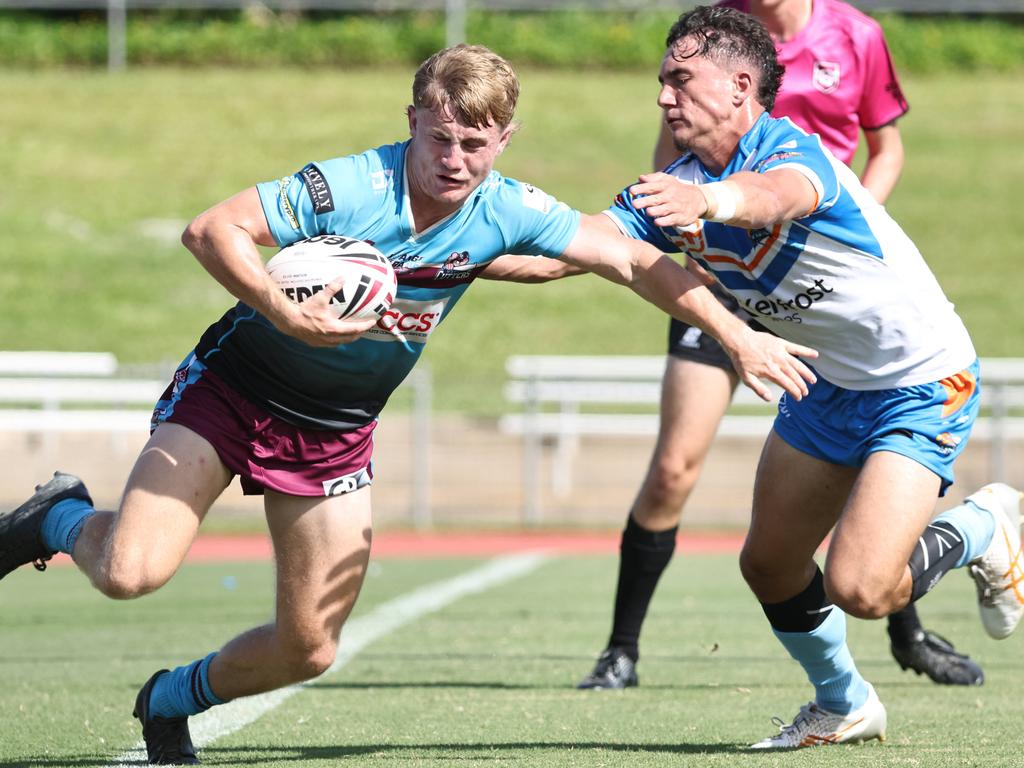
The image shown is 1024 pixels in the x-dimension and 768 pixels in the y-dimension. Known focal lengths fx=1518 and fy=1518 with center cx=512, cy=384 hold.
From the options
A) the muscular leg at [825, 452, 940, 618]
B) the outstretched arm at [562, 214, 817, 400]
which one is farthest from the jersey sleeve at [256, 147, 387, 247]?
the muscular leg at [825, 452, 940, 618]

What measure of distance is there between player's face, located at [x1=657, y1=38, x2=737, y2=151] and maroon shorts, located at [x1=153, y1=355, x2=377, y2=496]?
1.39 metres

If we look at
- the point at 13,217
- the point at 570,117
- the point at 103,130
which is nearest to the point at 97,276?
the point at 13,217

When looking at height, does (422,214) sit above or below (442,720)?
above

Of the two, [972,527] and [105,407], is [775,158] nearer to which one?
[972,527]

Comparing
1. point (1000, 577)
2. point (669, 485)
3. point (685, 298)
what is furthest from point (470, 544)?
point (685, 298)

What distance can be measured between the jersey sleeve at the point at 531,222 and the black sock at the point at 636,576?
7.36 ft

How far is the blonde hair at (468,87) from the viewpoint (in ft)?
13.8

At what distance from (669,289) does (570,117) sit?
2914 centimetres

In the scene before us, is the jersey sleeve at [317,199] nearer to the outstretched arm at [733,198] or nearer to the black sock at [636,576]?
the outstretched arm at [733,198]

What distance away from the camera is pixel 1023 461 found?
1644cm

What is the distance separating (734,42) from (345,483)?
71.0 inches

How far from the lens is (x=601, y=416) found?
18.1 m

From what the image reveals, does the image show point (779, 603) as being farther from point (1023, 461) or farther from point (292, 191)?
point (1023, 461)

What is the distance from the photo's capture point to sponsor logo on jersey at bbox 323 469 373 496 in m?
4.55
